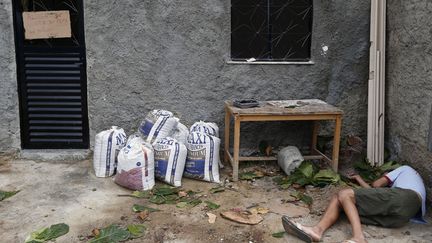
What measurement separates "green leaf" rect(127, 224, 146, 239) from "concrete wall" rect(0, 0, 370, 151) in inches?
69.0

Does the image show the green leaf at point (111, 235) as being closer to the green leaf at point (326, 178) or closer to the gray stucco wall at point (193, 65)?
the gray stucco wall at point (193, 65)

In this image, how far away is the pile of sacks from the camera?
4.20m

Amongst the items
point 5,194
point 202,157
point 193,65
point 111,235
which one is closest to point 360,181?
point 202,157

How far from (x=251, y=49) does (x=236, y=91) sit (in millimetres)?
497

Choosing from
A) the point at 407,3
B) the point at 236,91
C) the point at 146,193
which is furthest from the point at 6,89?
the point at 407,3

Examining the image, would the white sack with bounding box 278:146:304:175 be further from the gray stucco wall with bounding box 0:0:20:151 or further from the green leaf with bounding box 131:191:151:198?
the gray stucco wall with bounding box 0:0:20:151

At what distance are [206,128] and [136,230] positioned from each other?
5.51 ft

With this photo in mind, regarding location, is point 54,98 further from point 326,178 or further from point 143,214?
point 326,178

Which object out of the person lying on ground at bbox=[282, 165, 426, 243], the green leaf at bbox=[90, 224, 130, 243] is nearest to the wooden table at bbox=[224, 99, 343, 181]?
the person lying on ground at bbox=[282, 165, 426, 243]

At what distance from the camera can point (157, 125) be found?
15.2 feet

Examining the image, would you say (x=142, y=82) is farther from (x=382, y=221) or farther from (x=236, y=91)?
(x=382, y=221)

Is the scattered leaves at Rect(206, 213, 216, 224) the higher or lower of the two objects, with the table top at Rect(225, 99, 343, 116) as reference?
lower

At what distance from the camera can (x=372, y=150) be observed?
185 inches

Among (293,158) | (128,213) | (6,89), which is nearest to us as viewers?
(128,213)
